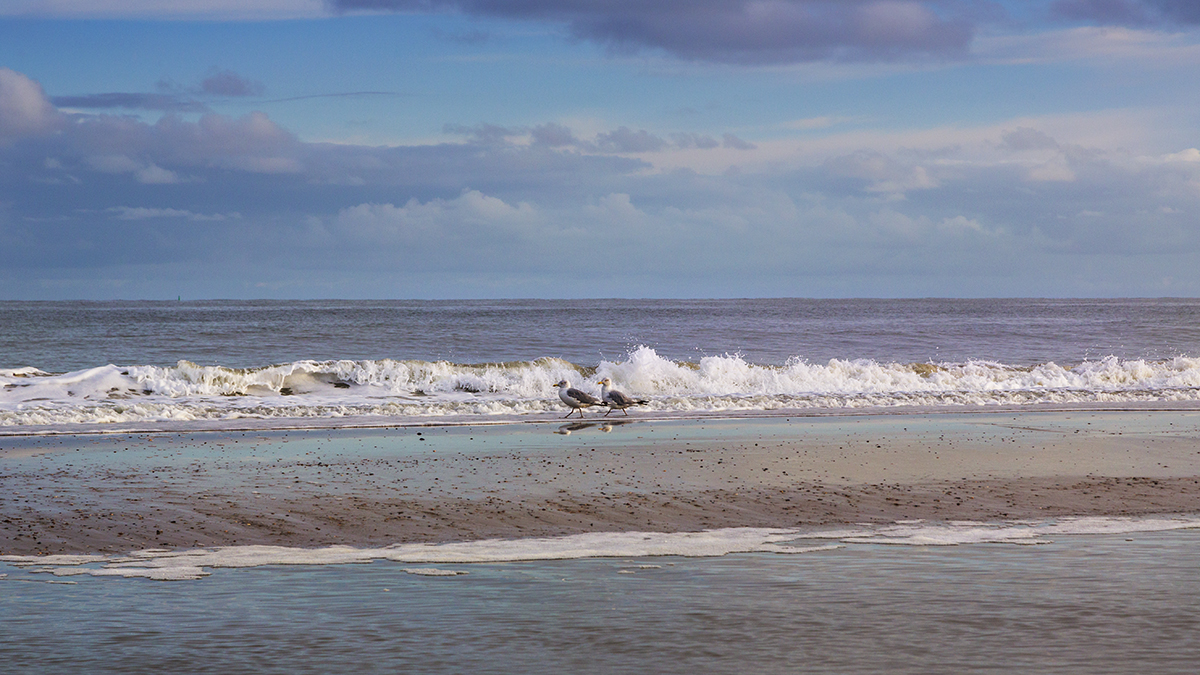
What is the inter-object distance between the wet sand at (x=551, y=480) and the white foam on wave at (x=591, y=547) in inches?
13.8

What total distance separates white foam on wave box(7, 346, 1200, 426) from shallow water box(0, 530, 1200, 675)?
1459cm

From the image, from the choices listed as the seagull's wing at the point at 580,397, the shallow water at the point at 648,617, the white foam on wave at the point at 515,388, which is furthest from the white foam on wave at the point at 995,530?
the white foam on wave at the point at 515,388

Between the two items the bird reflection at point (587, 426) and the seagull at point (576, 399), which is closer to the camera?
the bird reflection at point (587, 426)

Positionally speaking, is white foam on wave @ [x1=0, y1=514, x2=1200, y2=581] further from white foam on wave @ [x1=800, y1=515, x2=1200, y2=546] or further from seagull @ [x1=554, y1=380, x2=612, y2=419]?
seagull @ [x1=554, y1=380, x2=612, y2=419]

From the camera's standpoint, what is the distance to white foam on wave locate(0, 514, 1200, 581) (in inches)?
329

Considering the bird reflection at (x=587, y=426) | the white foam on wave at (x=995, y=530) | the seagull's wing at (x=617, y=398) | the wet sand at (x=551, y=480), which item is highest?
the seagull's wing at (x=617, y=398)

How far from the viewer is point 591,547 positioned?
356 inches

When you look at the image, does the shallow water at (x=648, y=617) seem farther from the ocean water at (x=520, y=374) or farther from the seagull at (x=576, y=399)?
the ocean water at (x=520, y=374)

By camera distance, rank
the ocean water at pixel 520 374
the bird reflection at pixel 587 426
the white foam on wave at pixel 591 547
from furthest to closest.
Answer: the ocean water at pixel 520 374, the bird reflection at pixel 587 426, the white foam on wave at pixel 591 547

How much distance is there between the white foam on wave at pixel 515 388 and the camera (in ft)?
75.0

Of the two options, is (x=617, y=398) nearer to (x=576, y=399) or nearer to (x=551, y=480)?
(x=576, y=399)

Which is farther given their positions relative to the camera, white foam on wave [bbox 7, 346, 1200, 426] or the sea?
white foam on wave [bbox 7, 346, 1200, 426]

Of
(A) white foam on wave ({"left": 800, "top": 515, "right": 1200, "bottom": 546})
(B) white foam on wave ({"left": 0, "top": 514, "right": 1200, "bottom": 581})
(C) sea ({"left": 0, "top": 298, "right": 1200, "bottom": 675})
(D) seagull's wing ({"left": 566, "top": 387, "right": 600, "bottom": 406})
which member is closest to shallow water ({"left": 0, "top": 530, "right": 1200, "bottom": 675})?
(C) sea ({"left": 0, "top": 298, "right": 1200, "bottom": 675})

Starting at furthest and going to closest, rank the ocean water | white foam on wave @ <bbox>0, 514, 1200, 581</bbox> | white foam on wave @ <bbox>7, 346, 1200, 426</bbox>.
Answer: the ocean water → white foam on wave @ <bbox>7, 346, 1200, 426</bbox> → white foam on wave @ <bbox>0, 514, 1200, 581</bbox>
